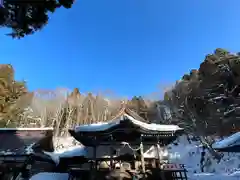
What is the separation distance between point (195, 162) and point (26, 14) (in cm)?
2461

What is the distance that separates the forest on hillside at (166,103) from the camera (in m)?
25.3

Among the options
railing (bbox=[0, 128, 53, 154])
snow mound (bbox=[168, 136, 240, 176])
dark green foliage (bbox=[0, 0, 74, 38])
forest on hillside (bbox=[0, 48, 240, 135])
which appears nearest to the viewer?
dark green foliage (bbox=[0, 0, 74, 38])

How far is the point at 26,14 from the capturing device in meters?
6.04

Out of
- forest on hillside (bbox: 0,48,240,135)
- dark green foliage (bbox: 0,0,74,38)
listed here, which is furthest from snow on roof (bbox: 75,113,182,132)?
dark green foliage (bbox: 0,0,74,38)

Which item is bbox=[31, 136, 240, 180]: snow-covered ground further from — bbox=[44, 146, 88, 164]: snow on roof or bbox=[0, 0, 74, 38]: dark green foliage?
bbox=[0, 0, 74, 38]: dark green foliage

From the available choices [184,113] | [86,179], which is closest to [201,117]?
[184,113]

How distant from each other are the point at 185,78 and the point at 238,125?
11.8 m

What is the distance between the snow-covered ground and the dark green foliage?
1087 cm

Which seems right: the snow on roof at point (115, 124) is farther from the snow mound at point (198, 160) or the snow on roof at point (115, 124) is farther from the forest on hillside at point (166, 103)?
the snow mound at point (198, 160)

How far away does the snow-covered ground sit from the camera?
15.8 meters

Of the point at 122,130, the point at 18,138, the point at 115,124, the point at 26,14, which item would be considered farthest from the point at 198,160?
the point at 26,14

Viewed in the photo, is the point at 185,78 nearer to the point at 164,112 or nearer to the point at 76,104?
the point at 164,112

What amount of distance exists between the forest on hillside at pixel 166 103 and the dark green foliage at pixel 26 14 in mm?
12266

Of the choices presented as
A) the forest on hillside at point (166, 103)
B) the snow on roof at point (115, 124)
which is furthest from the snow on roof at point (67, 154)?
the forest on hillside at point (166, 103)
